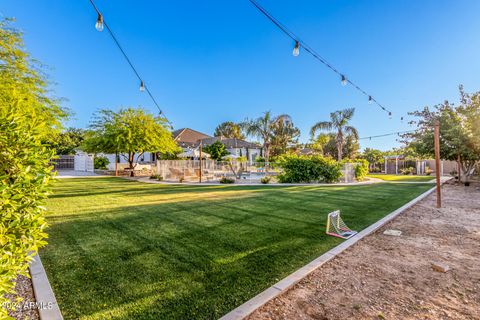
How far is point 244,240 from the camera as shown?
4.11 meters

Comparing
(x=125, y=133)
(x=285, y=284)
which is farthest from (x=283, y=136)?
(x=285, y=284)

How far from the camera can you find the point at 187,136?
3491 centimetres

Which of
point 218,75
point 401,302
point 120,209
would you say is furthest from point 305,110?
point 401,302

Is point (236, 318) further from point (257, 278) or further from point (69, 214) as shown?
point (69, 214)

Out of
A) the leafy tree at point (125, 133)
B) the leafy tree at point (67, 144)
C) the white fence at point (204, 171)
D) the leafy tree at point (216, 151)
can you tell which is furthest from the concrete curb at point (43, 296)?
the leafy tree at point (67, 144)

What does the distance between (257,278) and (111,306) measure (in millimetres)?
1580

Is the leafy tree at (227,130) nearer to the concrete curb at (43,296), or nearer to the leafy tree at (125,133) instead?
the leafy tree at (125,133)

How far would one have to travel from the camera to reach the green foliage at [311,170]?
14.2 meters

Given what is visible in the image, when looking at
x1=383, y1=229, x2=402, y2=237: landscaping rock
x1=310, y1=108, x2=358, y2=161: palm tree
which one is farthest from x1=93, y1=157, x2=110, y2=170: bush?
x1=383, y1=229, x2=402, y2=237: landscaping rock

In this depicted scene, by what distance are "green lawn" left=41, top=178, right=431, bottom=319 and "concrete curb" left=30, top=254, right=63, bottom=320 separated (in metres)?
0.06

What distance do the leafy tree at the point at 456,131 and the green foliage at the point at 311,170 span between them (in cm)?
539

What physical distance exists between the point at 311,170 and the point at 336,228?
33.0ft

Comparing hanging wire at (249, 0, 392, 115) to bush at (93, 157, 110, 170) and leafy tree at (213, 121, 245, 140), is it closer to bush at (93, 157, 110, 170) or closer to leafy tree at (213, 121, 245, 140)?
bush at (93, 157, 110, 170)

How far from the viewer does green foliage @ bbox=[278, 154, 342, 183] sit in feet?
46.6
